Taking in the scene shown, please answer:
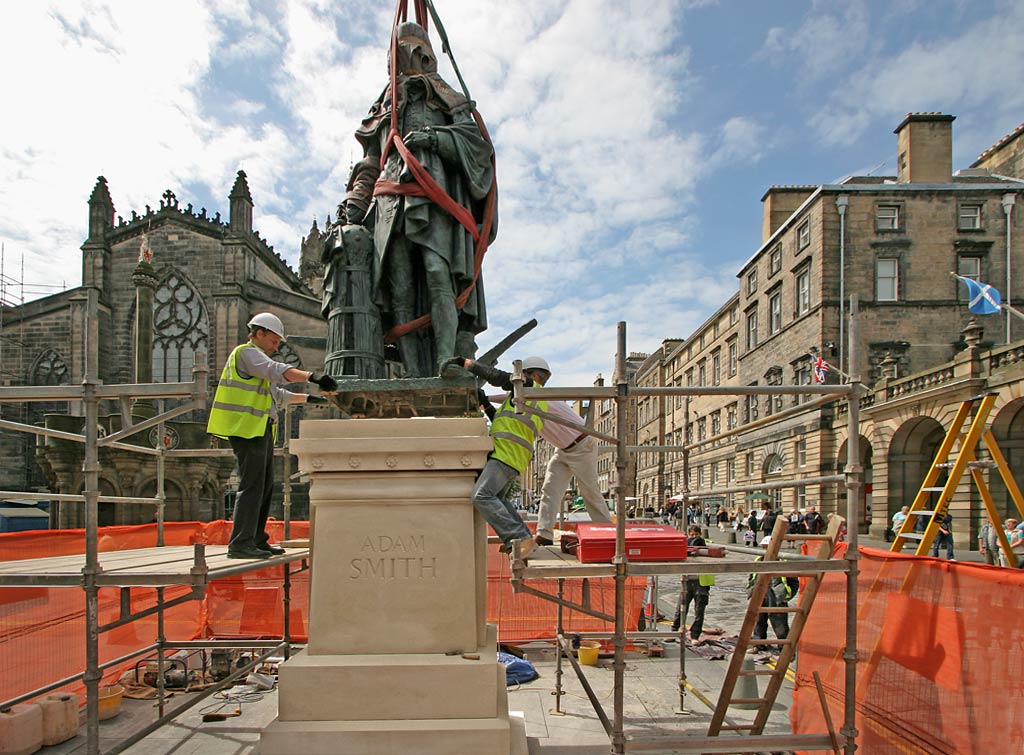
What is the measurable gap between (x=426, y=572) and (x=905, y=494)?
2814cm

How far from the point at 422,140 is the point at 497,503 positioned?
8.83ft

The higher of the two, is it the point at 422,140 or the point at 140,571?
the point at 422,140

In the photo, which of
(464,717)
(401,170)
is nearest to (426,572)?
(464,717)

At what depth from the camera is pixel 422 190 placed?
189 inches

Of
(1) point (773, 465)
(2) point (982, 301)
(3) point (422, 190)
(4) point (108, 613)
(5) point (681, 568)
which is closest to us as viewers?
(5) point (681, 568)

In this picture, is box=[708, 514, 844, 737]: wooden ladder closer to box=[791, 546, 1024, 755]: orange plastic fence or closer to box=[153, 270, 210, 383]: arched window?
box=[791, 546, 1024, 755]: orange plastic fence

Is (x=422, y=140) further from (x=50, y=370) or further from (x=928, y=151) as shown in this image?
(x=50, y=370)

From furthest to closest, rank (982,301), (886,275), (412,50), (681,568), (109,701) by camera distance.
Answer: (886,275) → (982,301) → (109,701) → (412,50) → (681,568)

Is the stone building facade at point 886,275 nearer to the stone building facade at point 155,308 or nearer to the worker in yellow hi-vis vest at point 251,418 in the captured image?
the stone building facade at point 155,308

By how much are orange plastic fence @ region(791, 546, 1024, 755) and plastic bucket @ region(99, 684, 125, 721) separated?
623 cm

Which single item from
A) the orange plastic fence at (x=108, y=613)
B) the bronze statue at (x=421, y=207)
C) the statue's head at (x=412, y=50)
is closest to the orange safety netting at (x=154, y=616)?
the orange plastic fence at (x=108, y=613)

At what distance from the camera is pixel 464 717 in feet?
10.8

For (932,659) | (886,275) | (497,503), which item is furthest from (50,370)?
(886,275)

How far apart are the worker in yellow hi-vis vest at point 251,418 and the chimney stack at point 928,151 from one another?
36.0 m
